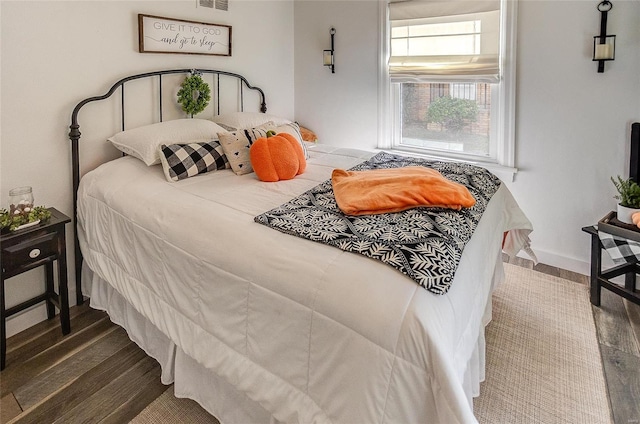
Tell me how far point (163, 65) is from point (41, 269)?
150 cm

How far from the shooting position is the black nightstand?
1.82m

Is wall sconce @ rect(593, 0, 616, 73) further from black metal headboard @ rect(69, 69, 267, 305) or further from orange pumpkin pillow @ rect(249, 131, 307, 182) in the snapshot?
black metal headboard @ rect(69, 69, 267, 305)

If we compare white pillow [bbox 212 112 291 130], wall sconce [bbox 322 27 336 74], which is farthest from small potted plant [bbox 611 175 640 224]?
wall sconce [bbox 322 27 336 74]

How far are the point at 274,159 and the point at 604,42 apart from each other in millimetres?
2114

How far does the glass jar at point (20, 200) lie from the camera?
75.5 inches

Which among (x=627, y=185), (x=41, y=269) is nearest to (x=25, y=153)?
(x=41, y=269)

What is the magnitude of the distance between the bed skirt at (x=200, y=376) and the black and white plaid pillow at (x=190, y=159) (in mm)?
728

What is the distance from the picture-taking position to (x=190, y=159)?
7.20ft

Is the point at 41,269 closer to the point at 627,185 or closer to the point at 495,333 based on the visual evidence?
the point at 495,333

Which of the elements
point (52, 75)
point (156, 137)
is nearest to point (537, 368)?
point (156, 137)

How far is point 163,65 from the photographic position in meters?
2.67

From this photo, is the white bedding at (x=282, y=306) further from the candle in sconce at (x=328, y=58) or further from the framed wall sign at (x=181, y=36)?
the candle in sconce at (x=328, y=58)

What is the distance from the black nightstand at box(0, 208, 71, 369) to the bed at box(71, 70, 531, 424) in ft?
0.50

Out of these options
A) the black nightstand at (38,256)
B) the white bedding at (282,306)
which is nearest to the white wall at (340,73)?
the white bedding at (282,306)
